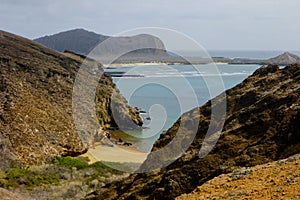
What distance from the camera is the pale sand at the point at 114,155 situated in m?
26.2

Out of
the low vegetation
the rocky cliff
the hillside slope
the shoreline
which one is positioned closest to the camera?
the hillside slope

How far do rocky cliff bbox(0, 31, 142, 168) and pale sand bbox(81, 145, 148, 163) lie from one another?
97 cm

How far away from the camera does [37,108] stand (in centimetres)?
3158

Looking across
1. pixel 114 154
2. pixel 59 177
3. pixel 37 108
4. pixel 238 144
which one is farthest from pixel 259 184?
pixel 37 108

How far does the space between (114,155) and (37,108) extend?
330 inches

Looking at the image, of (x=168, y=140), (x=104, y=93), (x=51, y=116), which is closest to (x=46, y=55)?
(x=104, y=93)

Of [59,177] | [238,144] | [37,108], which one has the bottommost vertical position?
[59,177]

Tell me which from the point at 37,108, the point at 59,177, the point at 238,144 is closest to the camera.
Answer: the point at 238,144

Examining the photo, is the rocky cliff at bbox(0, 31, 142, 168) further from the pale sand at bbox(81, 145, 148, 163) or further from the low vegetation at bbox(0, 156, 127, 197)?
the low vegetation at bbox(0, 156, 127, 197)

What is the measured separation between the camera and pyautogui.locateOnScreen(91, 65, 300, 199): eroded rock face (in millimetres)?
8898

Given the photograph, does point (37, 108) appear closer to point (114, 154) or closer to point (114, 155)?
point (114, 154)

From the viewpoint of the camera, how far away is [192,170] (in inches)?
372

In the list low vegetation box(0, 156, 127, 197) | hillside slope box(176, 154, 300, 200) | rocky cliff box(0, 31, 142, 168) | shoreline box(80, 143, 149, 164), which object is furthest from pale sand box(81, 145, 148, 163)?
hillside slope box(176, 154, 300, 200)

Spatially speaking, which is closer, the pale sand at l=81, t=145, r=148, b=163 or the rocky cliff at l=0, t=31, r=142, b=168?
the rocky cliff at l=0, t=31, r=142, b=168
